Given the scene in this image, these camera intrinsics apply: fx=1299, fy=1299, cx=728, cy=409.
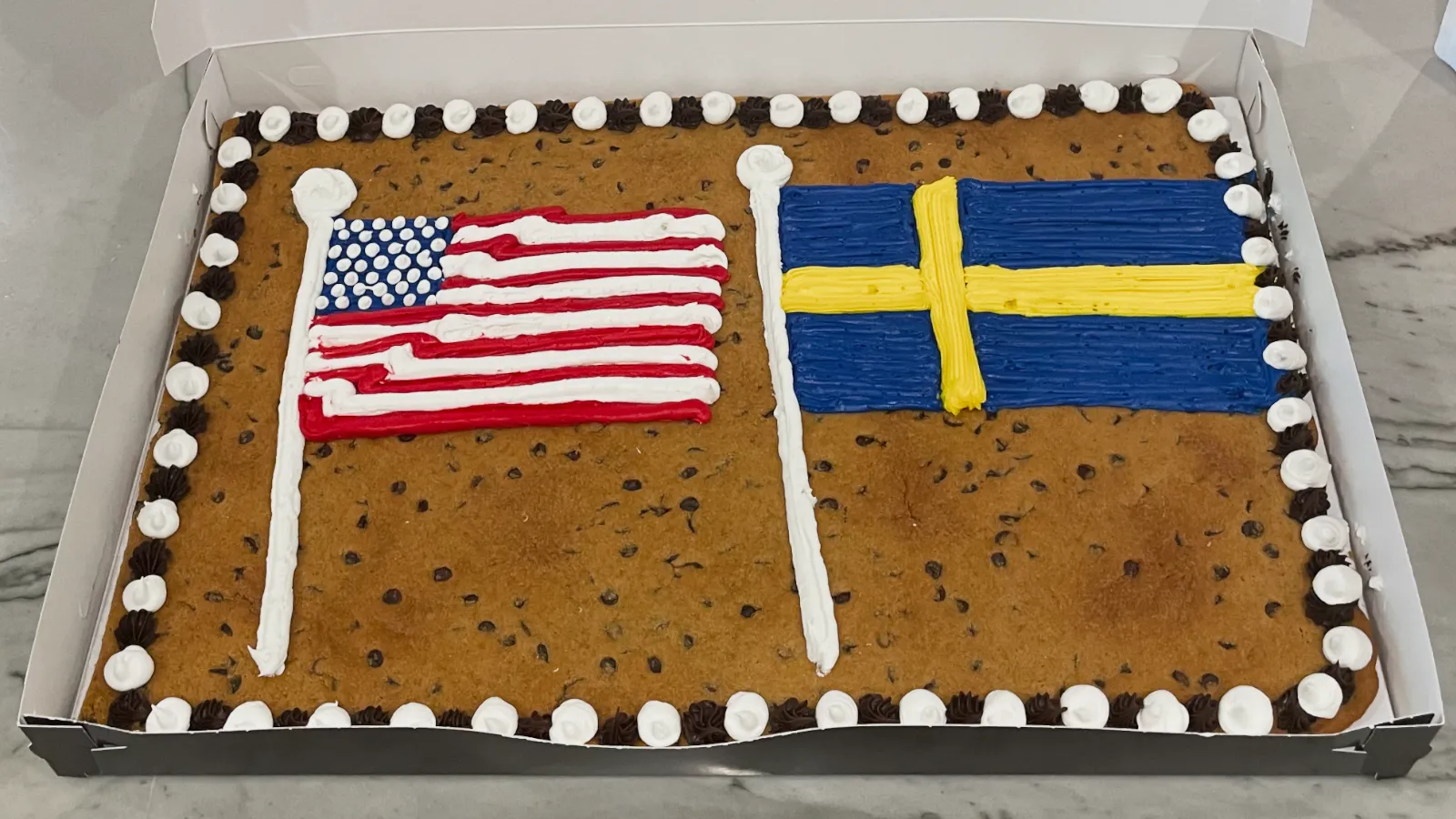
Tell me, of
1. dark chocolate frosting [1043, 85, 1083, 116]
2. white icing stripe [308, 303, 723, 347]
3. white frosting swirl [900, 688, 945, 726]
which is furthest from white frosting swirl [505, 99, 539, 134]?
white frosting swirl [900, 688, 945, 726]

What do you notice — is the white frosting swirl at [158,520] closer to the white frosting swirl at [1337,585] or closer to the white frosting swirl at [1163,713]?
the white frosting swirl at [1163,713]

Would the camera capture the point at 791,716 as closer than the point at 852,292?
Yes

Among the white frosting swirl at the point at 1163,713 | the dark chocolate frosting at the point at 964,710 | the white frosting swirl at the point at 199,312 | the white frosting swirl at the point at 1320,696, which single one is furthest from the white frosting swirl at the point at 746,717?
the white frosting swirl at the point at 199,312

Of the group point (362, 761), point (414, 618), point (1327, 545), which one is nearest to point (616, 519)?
point (414, 618)

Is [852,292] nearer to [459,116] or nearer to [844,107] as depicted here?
[844,107]

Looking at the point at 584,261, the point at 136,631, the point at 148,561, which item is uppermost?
the point at 584,261

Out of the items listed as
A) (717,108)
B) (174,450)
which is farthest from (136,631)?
(717,108)

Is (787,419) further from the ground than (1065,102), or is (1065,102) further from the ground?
(1065,102)
